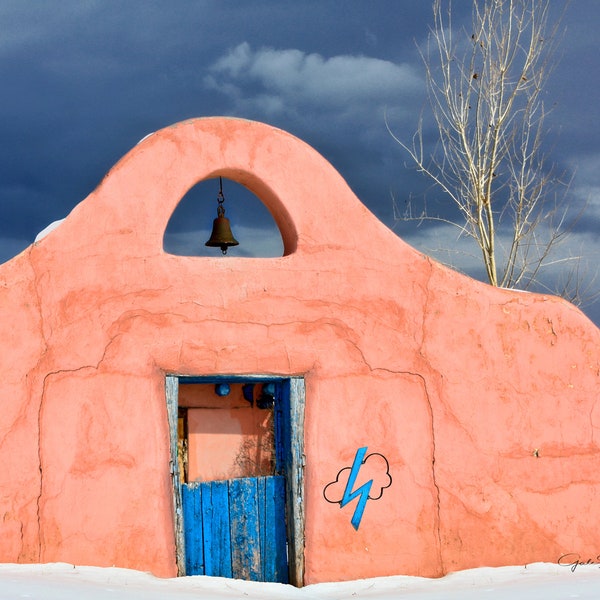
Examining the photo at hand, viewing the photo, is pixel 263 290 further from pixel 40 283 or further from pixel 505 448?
pixel 505 448

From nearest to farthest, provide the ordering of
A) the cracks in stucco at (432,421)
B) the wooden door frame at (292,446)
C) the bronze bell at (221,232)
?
the wooden door frame at (292,446) → the cracks in stucco at (432,421) → the bronze bell at (221,232)

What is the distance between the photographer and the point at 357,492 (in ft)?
24.5

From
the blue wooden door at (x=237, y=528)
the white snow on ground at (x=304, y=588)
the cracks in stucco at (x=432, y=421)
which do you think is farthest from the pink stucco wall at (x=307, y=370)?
the blue wooden door at (x=237, y=528)

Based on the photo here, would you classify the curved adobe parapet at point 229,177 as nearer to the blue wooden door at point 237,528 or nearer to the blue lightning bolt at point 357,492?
the blue lightning bolt at point 357,492

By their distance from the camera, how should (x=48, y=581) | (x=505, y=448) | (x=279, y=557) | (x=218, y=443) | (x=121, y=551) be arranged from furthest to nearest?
1. (x=218, y=443)
2. (x=505, y=448)
3. (x=279, y=557)
4. (x=121, y=551)
5. (x=48, y=581)

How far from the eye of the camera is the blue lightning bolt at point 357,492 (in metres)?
7.43

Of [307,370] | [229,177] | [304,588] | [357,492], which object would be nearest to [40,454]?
[307,370]

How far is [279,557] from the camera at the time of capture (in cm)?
741

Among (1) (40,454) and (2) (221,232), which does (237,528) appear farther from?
(2) (221,232)

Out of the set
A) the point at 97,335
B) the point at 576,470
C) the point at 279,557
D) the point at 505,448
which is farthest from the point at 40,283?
the point at 576,470

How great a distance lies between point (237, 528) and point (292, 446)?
86 centimetres

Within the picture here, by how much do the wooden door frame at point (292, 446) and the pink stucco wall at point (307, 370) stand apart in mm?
77

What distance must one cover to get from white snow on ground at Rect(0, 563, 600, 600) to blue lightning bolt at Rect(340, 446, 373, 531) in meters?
0.54

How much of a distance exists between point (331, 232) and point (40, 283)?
8.31 ft
